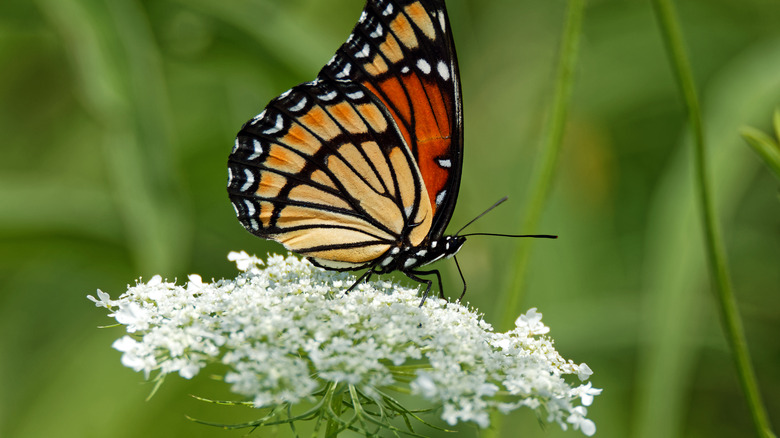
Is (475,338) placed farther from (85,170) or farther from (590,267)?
(85,170)

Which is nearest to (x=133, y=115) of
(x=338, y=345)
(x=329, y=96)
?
(x=329, y=96)

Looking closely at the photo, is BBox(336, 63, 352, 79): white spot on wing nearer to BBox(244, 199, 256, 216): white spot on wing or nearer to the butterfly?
the butterfly

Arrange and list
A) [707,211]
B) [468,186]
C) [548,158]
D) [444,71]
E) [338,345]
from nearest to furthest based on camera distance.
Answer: [338,345] → [707,211] → [548,158] → [444,71] → [468,186]

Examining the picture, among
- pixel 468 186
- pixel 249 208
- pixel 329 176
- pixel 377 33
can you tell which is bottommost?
pixel 249 208

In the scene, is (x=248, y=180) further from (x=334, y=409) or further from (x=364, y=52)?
(x=334, y=409)

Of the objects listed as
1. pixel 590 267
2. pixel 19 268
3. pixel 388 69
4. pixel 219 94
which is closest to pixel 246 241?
pixel 219 94

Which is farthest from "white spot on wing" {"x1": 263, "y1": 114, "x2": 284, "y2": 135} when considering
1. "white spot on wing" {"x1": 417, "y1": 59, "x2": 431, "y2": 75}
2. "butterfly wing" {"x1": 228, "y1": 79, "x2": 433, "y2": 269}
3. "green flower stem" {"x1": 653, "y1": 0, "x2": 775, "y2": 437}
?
"green flower stem" {"x1": 653, "y1": 0, "x2": 775, "y2": 437}
